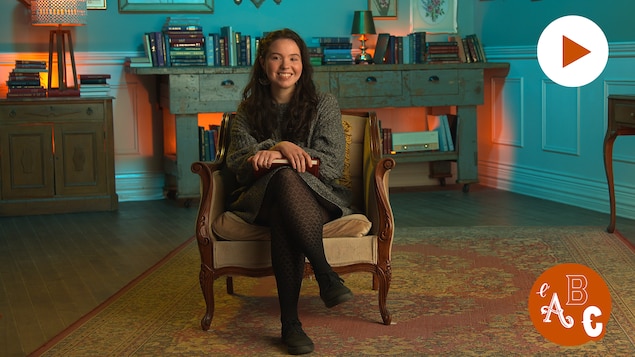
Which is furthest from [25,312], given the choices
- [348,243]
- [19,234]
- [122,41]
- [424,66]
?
[424,66]

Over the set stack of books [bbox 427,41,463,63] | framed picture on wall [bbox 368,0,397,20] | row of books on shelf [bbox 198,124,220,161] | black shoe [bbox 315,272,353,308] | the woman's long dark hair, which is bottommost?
black shoe [bbox 315,272,353,308]

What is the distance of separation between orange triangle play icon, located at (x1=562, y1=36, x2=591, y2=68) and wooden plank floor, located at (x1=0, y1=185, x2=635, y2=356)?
927 millimetres

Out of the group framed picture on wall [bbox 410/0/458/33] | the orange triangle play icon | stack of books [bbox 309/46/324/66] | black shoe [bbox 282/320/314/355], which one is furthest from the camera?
framed picture on wall [bbox 410/0/458/33]

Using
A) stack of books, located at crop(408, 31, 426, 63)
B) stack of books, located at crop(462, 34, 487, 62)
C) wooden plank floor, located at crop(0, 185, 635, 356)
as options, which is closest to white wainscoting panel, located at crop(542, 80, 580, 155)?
wooden plank floor, located at crop(0, 185, 635, 356)

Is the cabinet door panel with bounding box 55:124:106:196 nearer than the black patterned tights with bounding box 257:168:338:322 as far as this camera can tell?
No

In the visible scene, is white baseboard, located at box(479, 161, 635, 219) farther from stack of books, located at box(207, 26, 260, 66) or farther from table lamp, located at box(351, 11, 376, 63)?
stack of books, located at box(207, 26, 260, 66)

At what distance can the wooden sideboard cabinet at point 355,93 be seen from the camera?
600 cm

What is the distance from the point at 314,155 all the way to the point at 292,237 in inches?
15.4

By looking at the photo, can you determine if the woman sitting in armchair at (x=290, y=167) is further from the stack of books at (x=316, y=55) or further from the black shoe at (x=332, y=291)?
the stack of books at (x=316, y=55)

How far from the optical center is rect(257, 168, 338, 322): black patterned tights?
3.18 m

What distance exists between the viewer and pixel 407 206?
610cm

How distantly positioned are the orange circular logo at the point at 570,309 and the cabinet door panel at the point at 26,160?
3.38m

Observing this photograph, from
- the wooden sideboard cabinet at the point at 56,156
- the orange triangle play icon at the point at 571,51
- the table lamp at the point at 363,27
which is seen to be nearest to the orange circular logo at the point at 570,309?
the orange triangle play icon at the point at 571,51

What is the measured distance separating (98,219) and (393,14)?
8.38ft
